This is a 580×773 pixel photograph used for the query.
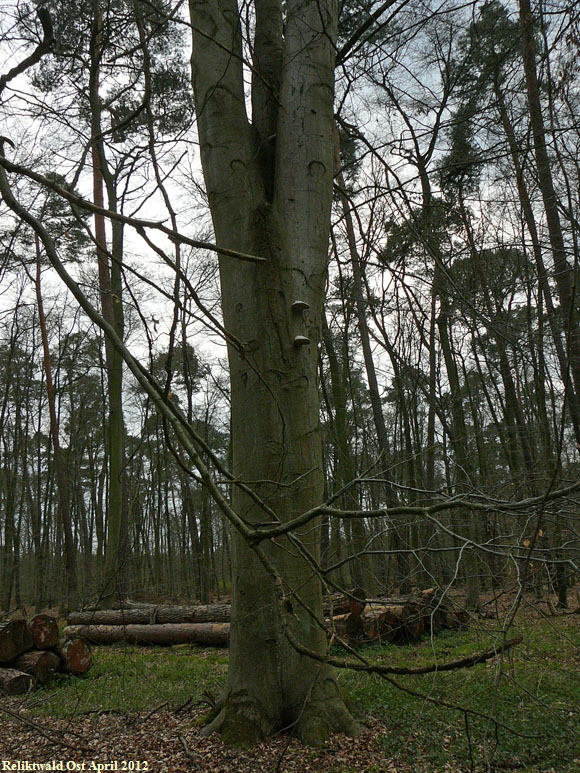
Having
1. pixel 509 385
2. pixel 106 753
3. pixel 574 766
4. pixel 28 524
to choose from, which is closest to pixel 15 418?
pixel 28 524

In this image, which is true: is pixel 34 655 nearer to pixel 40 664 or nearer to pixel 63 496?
pixel 40 664

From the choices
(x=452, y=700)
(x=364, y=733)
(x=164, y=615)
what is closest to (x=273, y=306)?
(x=452, y=700)

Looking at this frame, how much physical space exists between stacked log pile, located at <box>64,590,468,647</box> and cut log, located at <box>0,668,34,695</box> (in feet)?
3.69

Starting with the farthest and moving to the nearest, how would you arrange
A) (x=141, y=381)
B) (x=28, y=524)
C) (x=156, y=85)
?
(x=28, y=524), (x=156, y=85), (x=141, y=381)

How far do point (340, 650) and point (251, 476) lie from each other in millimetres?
4092

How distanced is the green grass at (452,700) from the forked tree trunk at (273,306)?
53 cm

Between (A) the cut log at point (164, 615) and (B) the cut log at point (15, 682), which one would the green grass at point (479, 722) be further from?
(A) the cut log at point (164, 615)

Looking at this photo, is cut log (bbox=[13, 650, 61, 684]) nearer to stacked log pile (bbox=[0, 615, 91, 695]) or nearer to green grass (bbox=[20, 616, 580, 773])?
stacked log pile (bbox=[0, 615, 91, 695])

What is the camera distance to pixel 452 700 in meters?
2.08

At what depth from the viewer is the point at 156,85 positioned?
5.09m

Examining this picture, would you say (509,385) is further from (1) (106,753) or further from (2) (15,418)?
(2) (15,418)

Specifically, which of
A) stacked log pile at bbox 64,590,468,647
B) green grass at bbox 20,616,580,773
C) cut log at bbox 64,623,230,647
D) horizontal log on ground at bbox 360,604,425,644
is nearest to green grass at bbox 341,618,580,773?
green grass at bbox 20,616,580,773

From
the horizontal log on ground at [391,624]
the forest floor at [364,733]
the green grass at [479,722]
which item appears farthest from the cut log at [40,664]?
the horizontal log on ground at [391,624]

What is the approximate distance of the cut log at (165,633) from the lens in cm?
867
